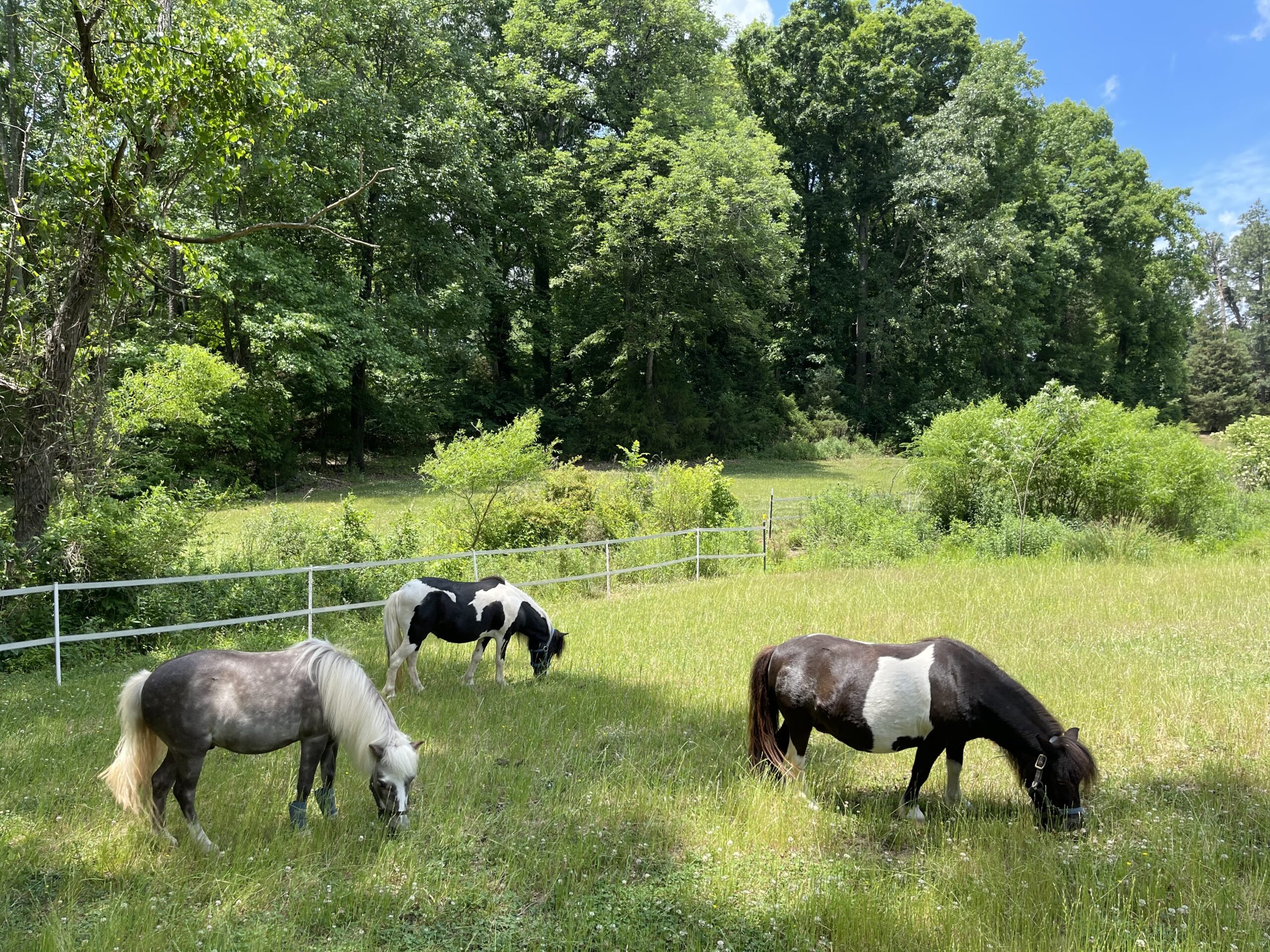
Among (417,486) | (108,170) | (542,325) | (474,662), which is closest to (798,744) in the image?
(474,662)

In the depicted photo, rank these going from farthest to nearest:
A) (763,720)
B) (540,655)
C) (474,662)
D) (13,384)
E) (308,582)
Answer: (308,582) → (13,384) → (540,655) → (474,662) → (763,720)

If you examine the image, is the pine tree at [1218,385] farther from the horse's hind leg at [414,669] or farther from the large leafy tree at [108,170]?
the large leafy tree at [108,170]

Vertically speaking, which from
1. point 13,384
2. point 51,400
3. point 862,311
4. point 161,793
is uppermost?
point 862,311

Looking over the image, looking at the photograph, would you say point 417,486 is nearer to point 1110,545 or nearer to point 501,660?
point 501,660

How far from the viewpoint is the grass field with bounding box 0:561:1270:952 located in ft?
11.9

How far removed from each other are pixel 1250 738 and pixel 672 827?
4769 mm

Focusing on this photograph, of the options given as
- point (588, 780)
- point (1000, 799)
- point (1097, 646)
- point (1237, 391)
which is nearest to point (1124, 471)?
point (1097, 646)

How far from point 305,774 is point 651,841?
6.91ft

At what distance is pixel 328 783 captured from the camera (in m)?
4.68

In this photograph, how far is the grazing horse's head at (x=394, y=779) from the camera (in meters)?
4.42

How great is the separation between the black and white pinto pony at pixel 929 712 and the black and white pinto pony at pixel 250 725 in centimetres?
254

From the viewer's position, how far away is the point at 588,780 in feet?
17.5

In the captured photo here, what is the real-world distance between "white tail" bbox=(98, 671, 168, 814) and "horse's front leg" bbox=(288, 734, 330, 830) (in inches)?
32.2

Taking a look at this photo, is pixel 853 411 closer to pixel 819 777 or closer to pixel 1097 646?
pixel 1097 646
